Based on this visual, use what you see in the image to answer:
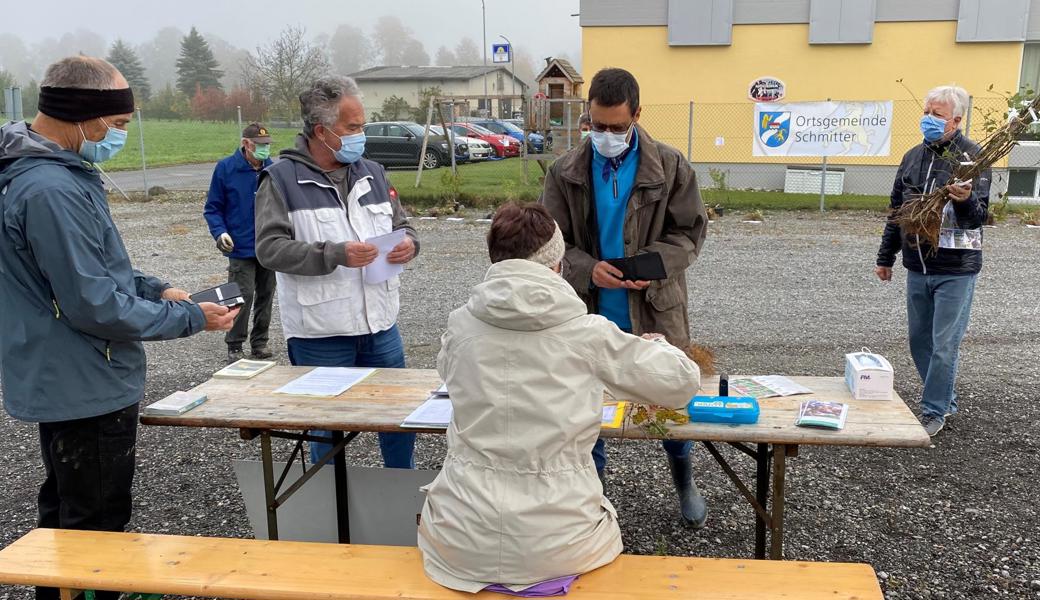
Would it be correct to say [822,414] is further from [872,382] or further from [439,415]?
[439,415]

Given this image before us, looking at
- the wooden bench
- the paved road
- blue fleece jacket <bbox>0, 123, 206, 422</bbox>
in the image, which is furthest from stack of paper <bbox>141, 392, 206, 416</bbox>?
the paved road

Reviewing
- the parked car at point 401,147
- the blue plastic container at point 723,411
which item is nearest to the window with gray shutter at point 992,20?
the parked car at point 401,147

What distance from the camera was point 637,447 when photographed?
4652mm

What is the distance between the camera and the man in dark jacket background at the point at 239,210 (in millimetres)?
6219

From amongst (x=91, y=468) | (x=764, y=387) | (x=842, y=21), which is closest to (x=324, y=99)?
(x=91, y=468)

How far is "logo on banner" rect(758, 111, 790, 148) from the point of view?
1438 centimetres

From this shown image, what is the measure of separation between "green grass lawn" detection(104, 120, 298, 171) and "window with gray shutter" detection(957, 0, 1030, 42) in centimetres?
1813

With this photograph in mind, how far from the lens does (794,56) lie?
17641mm

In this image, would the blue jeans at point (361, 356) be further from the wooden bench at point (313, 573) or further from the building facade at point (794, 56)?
the building facade at point (794, 56)

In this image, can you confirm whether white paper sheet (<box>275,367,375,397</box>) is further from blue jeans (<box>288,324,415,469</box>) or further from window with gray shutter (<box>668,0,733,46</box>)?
window with gray shutter (<box>668,0,733,46</box>)

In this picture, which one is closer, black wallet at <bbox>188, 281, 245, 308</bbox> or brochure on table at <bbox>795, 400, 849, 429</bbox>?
brochure on table at <bbox>795, 400, 849, 429</bbox>

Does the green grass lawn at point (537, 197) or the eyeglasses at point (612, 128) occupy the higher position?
the eyeglasses at point (612, 128)

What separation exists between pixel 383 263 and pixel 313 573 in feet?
4.89

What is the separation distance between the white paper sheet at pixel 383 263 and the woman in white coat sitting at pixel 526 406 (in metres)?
1.32
